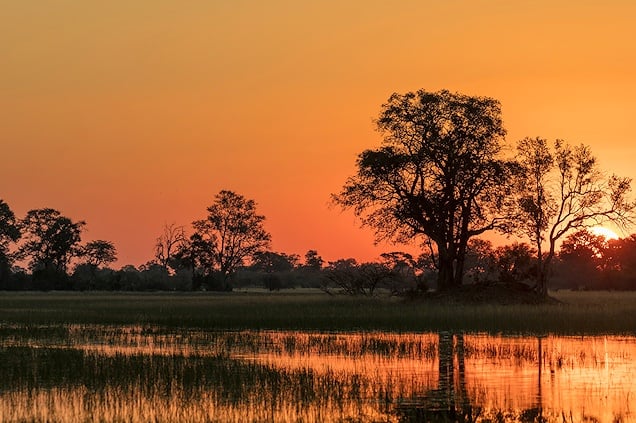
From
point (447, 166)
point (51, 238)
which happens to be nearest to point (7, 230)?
point (51, 238)

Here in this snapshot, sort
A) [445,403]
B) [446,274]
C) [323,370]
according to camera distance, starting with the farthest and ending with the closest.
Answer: [446,274], [323,370], [445,403]

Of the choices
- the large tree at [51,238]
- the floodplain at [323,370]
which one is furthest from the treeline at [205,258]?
the floodplain at [323,370]

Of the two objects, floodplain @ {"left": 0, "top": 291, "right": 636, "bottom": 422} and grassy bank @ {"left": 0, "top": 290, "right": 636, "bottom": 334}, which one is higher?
grassy bank @ {"left": 0, "top": 290, "right": 636, "bottom": 334}

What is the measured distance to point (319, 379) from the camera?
25016mm

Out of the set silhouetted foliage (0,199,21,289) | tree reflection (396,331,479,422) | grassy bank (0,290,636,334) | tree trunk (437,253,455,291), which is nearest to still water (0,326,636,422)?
tree reflection (396,331,479,422)

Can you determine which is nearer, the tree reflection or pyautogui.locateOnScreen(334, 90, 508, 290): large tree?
the tree reflection

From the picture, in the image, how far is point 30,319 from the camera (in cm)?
5106

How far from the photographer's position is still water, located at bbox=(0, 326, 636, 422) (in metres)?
20.7

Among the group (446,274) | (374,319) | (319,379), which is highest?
(446,274)

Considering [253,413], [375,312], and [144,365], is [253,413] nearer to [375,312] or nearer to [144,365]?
[144,365]

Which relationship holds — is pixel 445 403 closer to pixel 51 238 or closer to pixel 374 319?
pixel 374 319

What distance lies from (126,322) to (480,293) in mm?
26923

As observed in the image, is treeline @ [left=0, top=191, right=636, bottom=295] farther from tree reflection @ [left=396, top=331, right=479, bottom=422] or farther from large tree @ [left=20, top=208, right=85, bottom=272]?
tree reflection @ [left=396, top=331, right=479, bottom=422]

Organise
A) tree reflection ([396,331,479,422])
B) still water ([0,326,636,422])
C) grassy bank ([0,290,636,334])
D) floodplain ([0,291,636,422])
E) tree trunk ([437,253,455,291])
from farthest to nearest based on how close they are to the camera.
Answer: tree trunk ([437,253,455,291]), grassy bank ([0,290,636,334]), floodplain ([0,291,636,422]), still water ([0,326,636,422]), tree reflection ([396,331,479,422])
